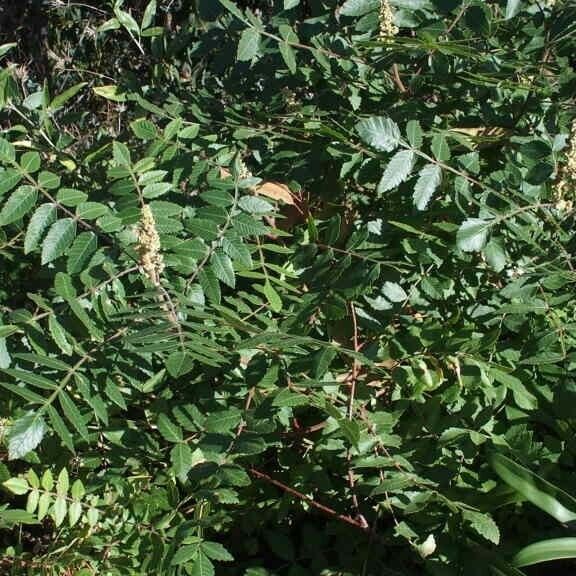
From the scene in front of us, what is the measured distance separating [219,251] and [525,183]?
788mm

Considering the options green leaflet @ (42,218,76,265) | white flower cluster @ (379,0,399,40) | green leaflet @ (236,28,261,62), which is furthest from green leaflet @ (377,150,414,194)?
green leaflet @ (42,218,76,265)

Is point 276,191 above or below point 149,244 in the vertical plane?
below

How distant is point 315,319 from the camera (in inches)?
86.8

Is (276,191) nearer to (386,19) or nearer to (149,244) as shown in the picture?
(386,19)

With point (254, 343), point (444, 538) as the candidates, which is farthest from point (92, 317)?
point (444, 538)

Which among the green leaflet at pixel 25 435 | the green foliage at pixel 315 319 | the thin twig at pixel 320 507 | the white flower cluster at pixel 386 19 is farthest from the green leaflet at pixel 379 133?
the green leaflet at pixel 25 435

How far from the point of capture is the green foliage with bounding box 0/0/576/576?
1.83 meters

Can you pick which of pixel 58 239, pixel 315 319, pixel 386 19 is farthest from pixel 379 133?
pixel 58 239

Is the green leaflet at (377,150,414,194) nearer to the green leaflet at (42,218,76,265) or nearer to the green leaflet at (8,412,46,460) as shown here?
the green leaflet at (42,218,76,265)

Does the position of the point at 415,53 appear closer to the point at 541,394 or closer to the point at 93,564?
the point at 541,394

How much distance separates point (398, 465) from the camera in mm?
1897

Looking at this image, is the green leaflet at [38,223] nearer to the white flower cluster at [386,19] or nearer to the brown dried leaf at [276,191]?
the brown dried leaf at [276,191]

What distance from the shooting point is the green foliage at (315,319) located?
1.83m

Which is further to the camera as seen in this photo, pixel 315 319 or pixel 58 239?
pixel 315 319
